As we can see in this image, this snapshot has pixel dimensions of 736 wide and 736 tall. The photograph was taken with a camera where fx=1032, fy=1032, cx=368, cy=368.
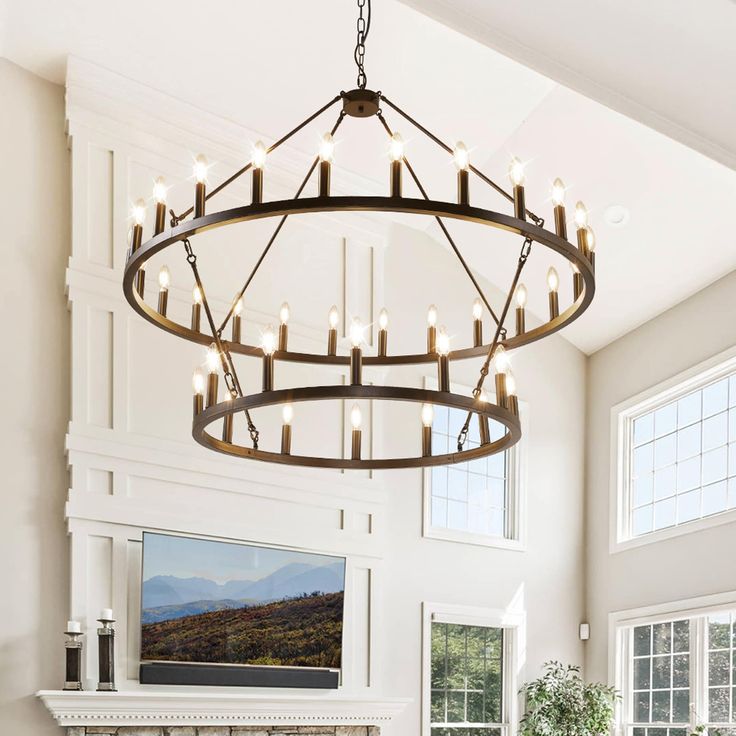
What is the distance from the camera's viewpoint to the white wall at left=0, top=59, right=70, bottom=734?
6039mm

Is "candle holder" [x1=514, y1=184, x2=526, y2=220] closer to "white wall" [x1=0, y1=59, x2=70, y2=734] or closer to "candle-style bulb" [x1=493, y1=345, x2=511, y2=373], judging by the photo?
"candle-style bulb" [x1=493, y1=345, x2=511, y2=373]

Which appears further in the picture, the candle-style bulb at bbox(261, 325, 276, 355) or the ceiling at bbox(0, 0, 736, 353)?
the ceiling at bbox(0, 0, 736, 353)

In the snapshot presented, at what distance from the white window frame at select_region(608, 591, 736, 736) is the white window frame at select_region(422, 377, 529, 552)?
1.04m

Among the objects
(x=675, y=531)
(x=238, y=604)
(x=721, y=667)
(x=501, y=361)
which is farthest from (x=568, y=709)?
(x=501, y=361)

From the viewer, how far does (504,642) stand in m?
8.59

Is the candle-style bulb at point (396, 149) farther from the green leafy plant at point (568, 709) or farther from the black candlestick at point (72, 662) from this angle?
the green leafy plant at point (568, 709)

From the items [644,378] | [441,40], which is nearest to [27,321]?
[441,40]

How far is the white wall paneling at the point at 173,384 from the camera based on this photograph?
6.37 metres

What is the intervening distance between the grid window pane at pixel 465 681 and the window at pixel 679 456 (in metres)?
1.59

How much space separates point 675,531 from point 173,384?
13.4 feet

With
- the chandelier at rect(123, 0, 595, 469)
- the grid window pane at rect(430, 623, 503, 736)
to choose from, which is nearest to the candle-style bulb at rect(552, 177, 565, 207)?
the chandelier at rect(123, 0, 595, 469)

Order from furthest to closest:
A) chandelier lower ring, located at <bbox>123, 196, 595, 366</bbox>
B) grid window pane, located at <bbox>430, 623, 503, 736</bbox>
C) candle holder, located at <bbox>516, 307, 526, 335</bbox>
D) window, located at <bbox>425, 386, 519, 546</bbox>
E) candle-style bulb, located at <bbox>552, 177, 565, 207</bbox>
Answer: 1. window, located at <bbox>425, 386, 519, 546</bbox>
2. grid window pane, located at <bbox>430, 623, 503, 736</bbox>
3. candle holder, located at <bbox>516, 307, 526, 335</bbox>
4. candle-style bulb, located at <bbox>552, 177, 565, 207</bbox>
5. chandelier lower ring, located at <bbox>123, 196, 595, 366</bbox>

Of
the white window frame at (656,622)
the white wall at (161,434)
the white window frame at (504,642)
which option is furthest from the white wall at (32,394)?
the white window frame at (656,622)

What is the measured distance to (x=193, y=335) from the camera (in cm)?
343
